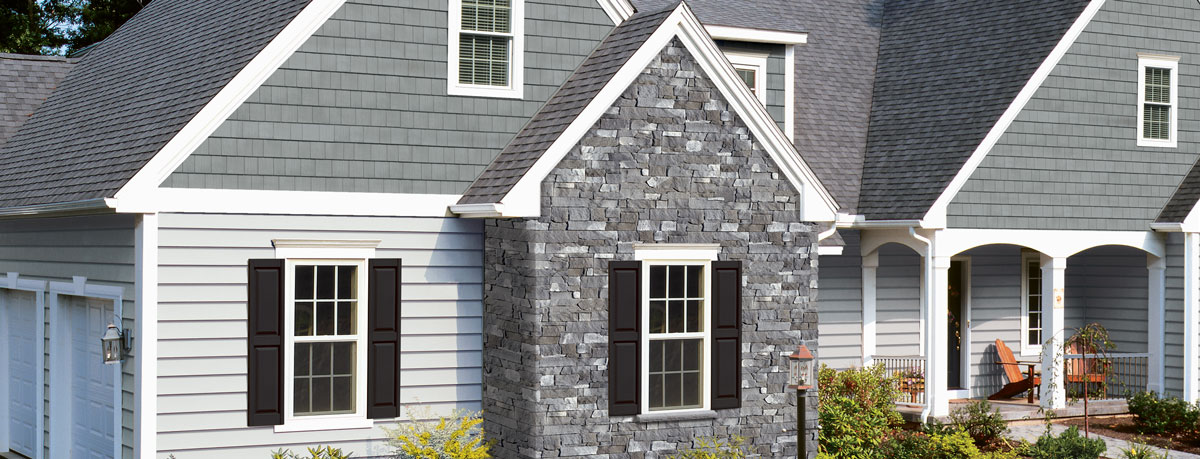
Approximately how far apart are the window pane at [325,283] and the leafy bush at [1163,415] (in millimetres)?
10709

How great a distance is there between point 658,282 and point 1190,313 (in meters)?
9.28

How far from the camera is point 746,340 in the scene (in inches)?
516

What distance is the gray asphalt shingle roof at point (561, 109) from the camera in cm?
1255

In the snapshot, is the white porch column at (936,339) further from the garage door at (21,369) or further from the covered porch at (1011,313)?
the garage door at (21,369)

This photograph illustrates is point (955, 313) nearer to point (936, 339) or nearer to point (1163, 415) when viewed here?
point (936, 339)

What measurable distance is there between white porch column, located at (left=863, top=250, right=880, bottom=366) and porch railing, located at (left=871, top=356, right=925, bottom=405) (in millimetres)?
123

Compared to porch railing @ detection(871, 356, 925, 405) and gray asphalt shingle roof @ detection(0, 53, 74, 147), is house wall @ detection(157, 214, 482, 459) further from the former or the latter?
porch railing @ detection(871, 356, 925, 405)

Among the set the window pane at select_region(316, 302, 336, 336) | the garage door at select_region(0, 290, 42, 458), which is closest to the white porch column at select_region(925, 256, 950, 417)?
the window pane at select_region(316, 302, 336, 336)

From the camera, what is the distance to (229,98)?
39.6 feet

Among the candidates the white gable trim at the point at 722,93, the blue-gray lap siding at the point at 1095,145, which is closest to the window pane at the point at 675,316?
the white gable trim at the point at 722,93

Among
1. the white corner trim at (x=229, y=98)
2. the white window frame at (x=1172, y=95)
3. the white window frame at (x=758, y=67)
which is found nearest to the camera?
the white corner trim at (x=229, y=98)

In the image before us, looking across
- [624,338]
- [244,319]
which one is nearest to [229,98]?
[244,319]

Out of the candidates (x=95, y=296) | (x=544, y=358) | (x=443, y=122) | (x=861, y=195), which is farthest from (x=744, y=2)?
(x=95, y=296)

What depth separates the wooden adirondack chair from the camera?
1858 cm
